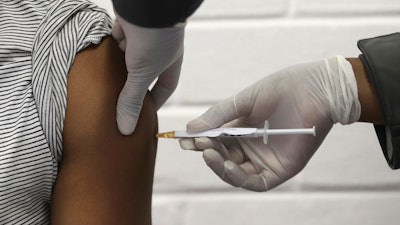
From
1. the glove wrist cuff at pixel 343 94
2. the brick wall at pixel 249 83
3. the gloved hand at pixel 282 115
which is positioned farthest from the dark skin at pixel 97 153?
the brick wall at pixel 249 83

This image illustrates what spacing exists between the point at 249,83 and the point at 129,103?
0.67 meters

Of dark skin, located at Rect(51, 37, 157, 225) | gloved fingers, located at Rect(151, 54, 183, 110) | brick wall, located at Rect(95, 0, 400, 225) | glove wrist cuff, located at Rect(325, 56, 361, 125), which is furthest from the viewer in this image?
brick wall, located at Rect(95, 0, 400, 225)

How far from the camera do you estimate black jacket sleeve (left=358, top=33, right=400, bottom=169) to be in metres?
0.96

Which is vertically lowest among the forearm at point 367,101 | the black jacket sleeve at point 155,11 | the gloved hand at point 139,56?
the forearm at point 367,101

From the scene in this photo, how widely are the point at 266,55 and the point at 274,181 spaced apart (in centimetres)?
41

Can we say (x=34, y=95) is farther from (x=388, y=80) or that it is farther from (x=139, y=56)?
(x=388, y=80)

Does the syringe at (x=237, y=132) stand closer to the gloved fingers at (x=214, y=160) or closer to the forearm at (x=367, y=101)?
the gloved fingers at (x=214, y=160)

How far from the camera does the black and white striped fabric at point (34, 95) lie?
0.69 meters

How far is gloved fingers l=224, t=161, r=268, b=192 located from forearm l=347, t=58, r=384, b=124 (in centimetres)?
21

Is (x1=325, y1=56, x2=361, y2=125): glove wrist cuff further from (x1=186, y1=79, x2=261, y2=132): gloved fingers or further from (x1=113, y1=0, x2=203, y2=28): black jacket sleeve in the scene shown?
(x1=113, y1=0, x2=203, y2=28): black jacket sleeve

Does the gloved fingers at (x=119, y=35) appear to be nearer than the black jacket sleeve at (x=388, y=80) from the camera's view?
Yes

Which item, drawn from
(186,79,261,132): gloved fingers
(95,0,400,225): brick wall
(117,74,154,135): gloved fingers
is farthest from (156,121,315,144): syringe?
(95,0,400,225): brick wall

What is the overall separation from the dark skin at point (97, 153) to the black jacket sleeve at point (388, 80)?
44 cm

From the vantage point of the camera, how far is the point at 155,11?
61 centimetres
